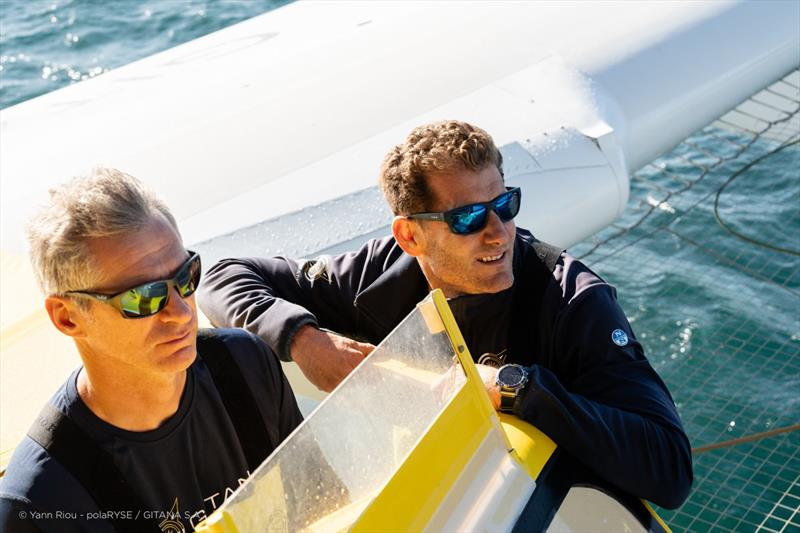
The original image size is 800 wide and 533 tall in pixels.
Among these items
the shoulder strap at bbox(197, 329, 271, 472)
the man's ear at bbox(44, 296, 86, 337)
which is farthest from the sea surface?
the man's ear at bbox(44, 296, 86, 337)

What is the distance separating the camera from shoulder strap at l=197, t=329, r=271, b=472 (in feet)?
6.27

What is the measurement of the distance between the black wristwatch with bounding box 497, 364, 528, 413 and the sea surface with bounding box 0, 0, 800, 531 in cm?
229

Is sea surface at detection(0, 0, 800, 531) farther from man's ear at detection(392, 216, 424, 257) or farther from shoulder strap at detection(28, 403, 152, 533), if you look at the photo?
shoulder strap at detection(28, 403, 152, 533)

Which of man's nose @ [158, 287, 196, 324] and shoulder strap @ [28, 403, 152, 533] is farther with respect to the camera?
man's nose @ [158, 287, 196, 324]

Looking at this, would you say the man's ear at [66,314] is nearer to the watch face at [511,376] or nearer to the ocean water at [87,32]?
the watch face at [511,376]

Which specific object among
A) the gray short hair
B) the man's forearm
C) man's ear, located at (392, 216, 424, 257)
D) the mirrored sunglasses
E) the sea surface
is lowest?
the sea surface

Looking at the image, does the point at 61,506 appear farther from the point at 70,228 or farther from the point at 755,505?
the point at 755,505

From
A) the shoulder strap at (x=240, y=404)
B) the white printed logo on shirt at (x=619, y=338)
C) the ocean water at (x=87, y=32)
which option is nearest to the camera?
the shoulder strap at (x=240, y=404)

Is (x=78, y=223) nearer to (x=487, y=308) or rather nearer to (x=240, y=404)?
(x=240, y=404)

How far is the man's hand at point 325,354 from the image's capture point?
2203 mm

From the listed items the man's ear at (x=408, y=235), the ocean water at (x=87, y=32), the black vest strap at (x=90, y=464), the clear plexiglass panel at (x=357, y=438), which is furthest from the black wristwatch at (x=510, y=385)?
the ocean water at (x=87, y=32)

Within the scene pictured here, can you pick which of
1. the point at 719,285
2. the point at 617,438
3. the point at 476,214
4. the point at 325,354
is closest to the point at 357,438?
the point at 617,438

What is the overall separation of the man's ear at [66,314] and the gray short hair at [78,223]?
0.07 ft

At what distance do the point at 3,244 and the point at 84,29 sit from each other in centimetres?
633
